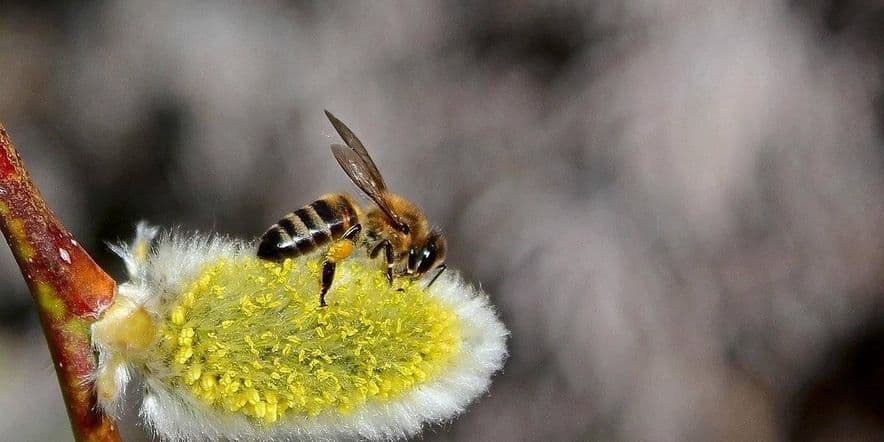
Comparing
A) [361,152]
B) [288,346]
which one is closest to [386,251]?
[361,152]

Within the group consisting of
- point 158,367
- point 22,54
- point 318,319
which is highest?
point 318,319

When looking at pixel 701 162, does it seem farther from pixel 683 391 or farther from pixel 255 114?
pixel 255 114

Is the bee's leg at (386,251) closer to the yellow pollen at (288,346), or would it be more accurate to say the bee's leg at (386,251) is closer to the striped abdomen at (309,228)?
the striped abdomen at (309,228)

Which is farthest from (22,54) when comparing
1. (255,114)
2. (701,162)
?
(701,162)

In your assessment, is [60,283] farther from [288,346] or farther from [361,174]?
[361,174]

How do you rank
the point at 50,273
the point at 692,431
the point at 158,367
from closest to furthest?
the point at 50,273 → the point at 158,367 → the point at 692,431

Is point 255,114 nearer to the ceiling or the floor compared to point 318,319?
nearer to the floor
